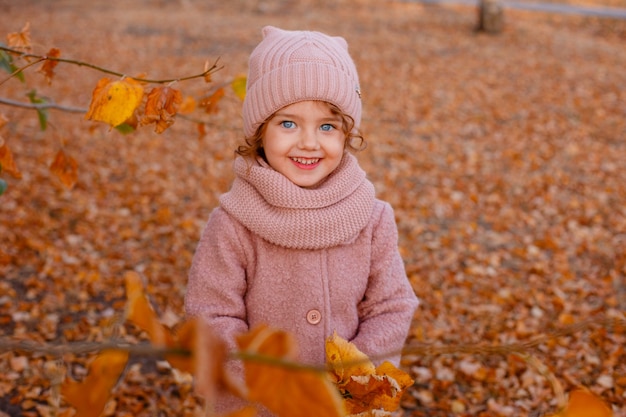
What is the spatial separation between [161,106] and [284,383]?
57.5 inches

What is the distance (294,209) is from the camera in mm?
1905

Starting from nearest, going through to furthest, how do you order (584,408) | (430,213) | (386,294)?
(584,408), (386,294), (430,213)

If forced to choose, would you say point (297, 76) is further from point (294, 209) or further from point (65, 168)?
point (65, 168)

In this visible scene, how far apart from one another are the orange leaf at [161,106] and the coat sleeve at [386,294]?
2.51 ft

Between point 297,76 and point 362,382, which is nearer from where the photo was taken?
point 362,382

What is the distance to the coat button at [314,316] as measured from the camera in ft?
6.37

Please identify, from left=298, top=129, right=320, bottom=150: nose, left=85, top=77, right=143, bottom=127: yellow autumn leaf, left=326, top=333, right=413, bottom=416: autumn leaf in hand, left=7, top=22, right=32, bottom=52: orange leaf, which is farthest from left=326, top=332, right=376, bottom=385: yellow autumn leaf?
left=7, top=22, right=32, bottom=52: orange leaf

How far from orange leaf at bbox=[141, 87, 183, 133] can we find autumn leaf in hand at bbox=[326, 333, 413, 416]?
96 cm

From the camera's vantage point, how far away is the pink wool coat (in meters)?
1.90

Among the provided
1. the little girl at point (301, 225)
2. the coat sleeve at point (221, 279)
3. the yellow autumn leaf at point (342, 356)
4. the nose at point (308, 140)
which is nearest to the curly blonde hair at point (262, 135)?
the little girl at point (301, 225)

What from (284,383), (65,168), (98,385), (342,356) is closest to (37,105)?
(65,168)

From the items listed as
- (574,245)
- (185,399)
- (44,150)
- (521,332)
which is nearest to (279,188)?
(185,399)

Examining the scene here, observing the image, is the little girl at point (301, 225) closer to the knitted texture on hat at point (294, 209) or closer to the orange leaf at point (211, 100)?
the knitted texture on hat at point (294, 209)

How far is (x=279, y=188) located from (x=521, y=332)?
2.29 meters
